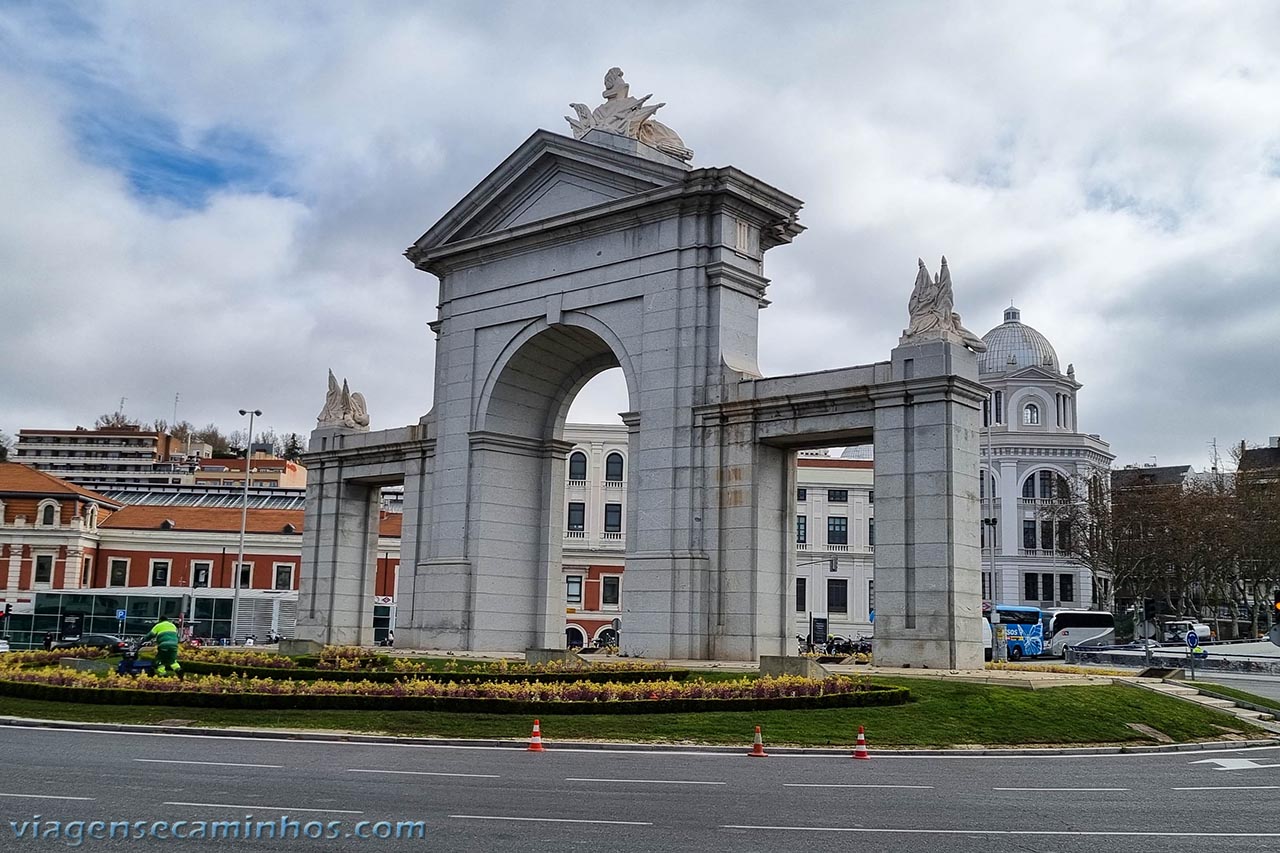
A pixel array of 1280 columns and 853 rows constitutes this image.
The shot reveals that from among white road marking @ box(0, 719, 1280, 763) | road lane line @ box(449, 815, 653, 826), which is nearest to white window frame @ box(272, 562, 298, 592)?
white road marking @ box(0, 719, 1280, 763)

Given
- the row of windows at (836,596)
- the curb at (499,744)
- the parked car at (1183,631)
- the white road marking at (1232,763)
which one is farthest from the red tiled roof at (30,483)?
the white road marking at (1232,763)

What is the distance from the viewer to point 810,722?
21.1 m

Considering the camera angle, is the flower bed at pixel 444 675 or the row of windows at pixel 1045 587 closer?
the flower bed at pixel 444 675

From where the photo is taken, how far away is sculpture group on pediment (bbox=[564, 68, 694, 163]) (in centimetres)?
3762

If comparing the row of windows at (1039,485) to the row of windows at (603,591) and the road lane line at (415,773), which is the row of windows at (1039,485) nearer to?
the row of windows at (603,591)

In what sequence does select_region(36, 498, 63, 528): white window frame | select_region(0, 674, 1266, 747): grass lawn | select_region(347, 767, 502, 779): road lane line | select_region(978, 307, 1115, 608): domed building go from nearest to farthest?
1. select_region(347, 767, 502, 779): road lane line
2. select_region(0, 674, 1266, 747): grass lawn
3. select_region(36, 498, 63, 528): white window frame
4. select_region(978, 307, 1115, 608): domed building

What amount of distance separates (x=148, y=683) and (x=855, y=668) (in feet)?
53.3

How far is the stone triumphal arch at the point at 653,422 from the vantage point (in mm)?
30766

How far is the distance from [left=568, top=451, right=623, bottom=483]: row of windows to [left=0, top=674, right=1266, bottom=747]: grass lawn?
5021 centimetres

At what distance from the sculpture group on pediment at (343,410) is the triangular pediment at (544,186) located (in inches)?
313

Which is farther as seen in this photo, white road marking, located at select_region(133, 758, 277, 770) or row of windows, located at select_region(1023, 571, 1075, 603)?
row of windows, located at select_region(1023, 571, 1075, 603)

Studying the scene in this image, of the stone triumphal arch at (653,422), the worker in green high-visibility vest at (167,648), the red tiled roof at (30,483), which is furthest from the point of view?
the red tiled roof at (30,483)

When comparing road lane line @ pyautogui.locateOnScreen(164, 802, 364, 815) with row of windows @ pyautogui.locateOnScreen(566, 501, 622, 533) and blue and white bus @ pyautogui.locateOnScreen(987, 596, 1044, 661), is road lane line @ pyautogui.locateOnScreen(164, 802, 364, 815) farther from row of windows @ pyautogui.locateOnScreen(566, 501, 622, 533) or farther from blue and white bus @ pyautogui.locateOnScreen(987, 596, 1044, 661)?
row of windows @ pyautogui.locateOnScreen(566, 501, 622, 533)

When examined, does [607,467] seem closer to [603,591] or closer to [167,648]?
[603,591]
